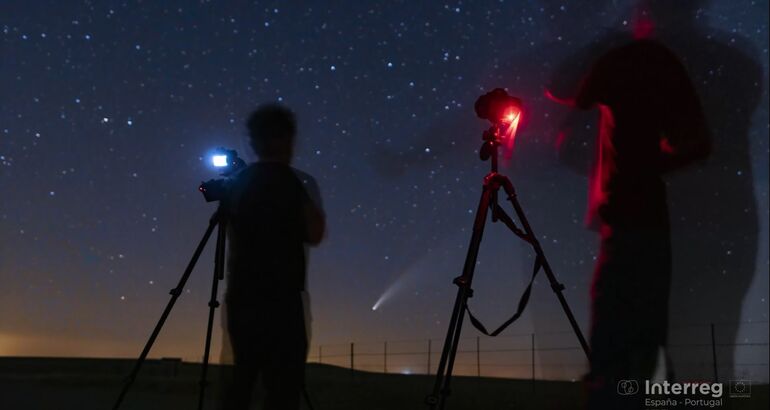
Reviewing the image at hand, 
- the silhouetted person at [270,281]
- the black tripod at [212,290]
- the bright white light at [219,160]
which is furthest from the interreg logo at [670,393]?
the bright white light at [219,160]

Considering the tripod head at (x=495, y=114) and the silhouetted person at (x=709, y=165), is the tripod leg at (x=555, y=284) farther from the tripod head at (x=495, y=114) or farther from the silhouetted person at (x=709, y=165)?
the silhouetted person at (x=709, y=165)

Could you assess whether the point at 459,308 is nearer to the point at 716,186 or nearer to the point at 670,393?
the point at 670,393

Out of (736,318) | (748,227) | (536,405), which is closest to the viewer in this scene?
(748,227)

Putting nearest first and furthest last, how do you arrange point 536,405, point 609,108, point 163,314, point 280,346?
point 280,346 < point 609,108 < point 163,314 < point 536,405

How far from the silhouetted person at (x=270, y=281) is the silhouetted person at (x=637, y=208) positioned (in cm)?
126

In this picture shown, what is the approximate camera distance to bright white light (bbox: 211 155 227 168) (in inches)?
132

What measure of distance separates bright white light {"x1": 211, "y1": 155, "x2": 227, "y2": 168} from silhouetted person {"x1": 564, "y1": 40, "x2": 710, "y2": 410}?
1.93m

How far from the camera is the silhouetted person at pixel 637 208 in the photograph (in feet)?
8.33

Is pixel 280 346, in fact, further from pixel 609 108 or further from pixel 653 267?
pixel 609 108

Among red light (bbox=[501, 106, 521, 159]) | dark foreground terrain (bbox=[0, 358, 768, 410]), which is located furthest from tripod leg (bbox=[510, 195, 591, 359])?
dark foreground terrain (bbox=[0, 358, 768, 410])

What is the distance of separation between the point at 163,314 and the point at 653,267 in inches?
101

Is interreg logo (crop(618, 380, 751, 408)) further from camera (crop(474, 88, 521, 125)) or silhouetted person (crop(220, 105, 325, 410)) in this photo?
silhouetted person (crop(220, 105, 325, 410))

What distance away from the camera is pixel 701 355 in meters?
5.75

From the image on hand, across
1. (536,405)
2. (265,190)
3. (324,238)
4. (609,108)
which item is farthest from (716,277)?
(265,190)
